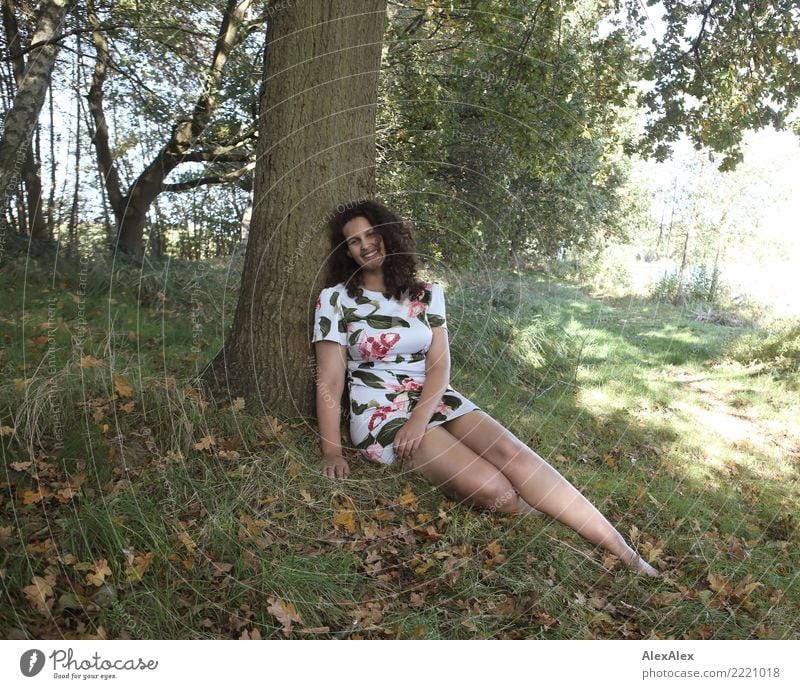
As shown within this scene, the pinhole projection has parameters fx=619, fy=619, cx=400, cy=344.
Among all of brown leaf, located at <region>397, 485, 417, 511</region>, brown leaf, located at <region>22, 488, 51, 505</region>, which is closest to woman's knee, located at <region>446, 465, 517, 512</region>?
brown leaf, located at <region>397, 485, 417, 511</region>

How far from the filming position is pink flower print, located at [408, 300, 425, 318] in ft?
11.2

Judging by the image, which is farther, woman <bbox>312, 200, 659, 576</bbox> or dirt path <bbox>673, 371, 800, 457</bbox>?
dirt path <bbox>673, 371, 800, 457</bbox>

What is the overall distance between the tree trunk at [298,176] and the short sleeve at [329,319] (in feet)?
0.44

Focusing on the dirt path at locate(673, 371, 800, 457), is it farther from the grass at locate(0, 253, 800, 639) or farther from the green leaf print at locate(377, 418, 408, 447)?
the green leaf print at locate(377, 418, 408, 447)

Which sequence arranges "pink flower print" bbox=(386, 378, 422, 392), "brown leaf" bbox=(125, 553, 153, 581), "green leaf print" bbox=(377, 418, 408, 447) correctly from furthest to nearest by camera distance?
"pink flower print" bbox=(386, 378, 422, 392)
"green leaf print" bbox=(377, 418, 408, 447)
"brown leaf" bbox=(125, 553, 153, 581)

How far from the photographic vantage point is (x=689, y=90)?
17.8 feet

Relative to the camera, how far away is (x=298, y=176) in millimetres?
3387

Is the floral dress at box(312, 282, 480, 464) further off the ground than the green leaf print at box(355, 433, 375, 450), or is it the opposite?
the floral dress at box(312, 282, 480, 464)

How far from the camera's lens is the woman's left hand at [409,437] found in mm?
3193

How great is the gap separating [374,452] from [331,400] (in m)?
0.36

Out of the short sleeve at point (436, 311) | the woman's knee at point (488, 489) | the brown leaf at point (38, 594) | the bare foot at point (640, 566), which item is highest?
the short sleeve at point (436, 311)

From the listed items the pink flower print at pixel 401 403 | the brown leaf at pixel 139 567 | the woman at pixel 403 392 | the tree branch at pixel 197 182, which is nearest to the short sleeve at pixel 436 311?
the woman at pixel 403 392

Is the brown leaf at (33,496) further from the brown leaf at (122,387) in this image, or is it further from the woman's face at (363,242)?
the woman's face at (363,242)

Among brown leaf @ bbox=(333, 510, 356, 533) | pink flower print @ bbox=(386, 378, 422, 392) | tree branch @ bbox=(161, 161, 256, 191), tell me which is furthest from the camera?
tree branch @ bbox=(161, 161, 256, 191)
